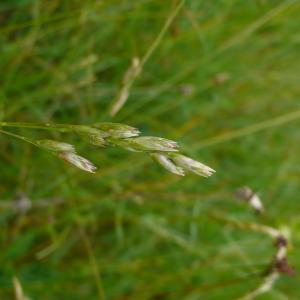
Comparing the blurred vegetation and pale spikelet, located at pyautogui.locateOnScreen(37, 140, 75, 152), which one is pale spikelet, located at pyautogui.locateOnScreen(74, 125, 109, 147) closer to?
pale spikelet, located at pyautogui.locateOnScreen(37, 140, 75, 152)

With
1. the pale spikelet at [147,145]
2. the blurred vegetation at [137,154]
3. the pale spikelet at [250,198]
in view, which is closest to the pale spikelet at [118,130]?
the pale spikelet at [147,145]

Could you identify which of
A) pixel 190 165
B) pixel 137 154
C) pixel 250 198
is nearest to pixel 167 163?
pixel 190 165

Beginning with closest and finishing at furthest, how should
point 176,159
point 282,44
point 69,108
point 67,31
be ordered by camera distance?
point 176,159
point 67,31
point 69,108
point 282,44

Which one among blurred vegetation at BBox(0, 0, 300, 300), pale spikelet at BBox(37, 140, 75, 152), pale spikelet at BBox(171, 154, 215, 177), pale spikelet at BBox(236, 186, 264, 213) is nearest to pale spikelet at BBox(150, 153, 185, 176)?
pale spikelet at BBox(171, 154, 215, 177)

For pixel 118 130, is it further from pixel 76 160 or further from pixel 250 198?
pixel 250 198

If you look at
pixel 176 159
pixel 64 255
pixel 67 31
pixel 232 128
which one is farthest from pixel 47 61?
pixel 176 159

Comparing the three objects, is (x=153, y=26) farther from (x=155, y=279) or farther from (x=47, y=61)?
(x=155, y=279)

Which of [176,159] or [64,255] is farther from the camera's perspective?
[64,255]
